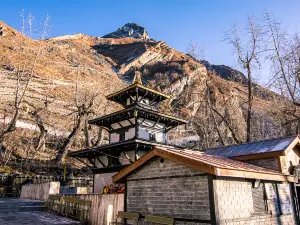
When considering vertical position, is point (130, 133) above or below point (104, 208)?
above

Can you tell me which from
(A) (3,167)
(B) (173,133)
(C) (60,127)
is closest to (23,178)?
(A) (3,167)

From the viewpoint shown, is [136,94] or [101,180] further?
[136,94]

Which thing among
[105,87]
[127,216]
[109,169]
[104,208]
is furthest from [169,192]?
[105,87]

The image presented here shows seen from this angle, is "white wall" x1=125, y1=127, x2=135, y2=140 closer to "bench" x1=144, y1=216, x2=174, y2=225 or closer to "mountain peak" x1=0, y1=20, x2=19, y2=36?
"bench" x1=144, y1=216, x2=174, y2=225

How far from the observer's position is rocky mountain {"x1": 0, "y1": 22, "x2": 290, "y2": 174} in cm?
3259

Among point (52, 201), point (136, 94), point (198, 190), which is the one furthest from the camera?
point (136, 94)

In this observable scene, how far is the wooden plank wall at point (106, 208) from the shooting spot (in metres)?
10.7

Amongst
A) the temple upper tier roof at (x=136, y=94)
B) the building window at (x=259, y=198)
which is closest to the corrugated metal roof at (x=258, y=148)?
the building window at (x=259, y=198)

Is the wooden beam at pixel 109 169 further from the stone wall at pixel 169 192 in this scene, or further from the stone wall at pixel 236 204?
the stone wall at pixel 236 204

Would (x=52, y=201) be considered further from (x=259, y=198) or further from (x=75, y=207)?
(x=259, y=198)

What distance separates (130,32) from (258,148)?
133 m

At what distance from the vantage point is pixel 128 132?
20.2 m

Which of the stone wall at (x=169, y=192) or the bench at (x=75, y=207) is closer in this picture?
the stone wall at (x=169, y=192)

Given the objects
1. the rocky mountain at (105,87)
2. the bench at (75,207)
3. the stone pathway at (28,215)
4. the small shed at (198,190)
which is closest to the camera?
the small shed at (198,190)
